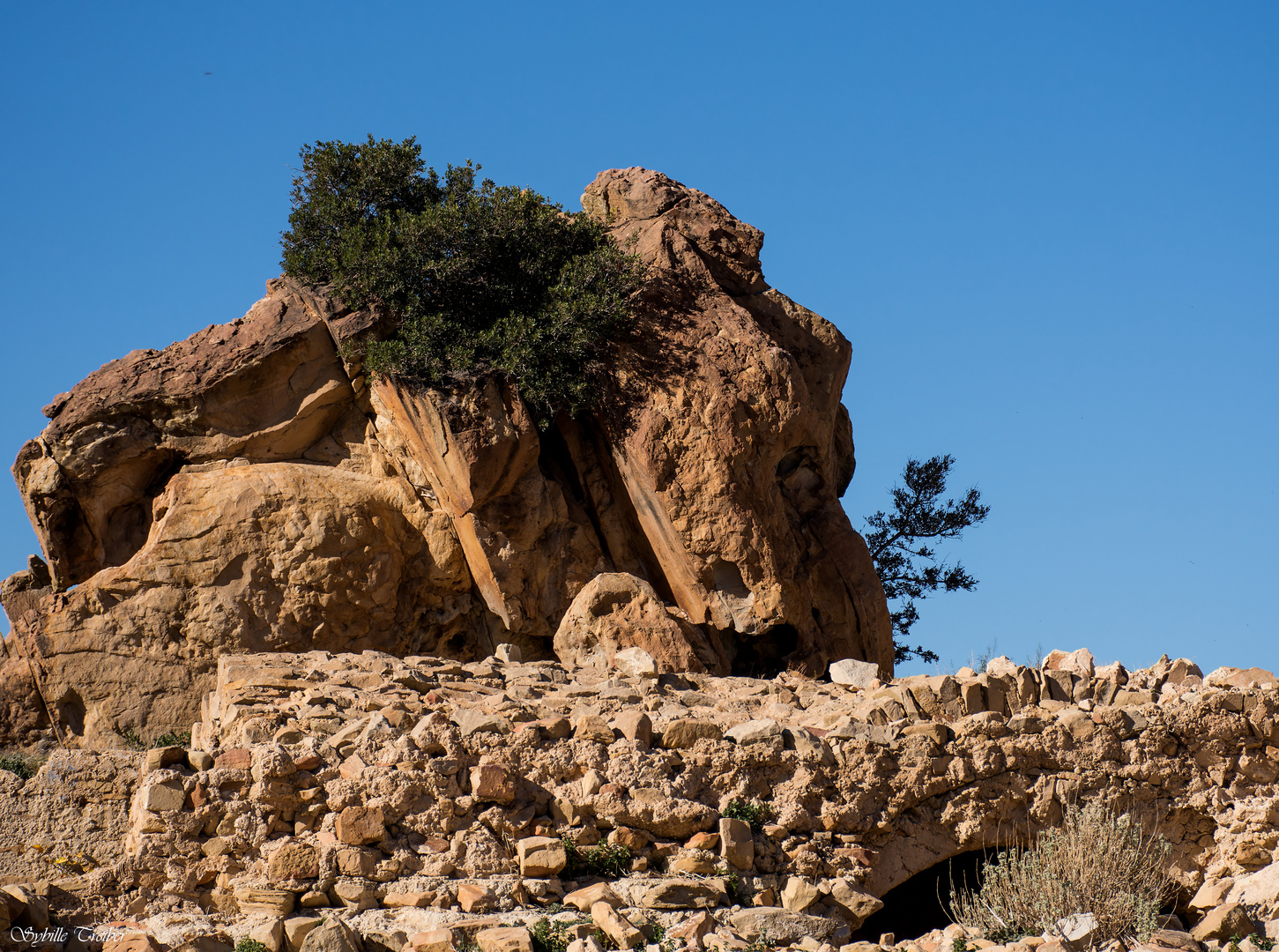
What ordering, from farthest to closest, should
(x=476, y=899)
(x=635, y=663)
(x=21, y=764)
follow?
(x=635, y=663) → (x=21, y=764) → (x=476, y=899)

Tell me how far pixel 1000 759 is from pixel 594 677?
377 cm

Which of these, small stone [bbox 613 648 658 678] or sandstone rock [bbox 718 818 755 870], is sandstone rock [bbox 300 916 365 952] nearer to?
sandstone rock [bbox 718 818 755 870]

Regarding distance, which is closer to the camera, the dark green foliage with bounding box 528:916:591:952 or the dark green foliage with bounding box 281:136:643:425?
the dark green foliage with bounding box 528:916:591:952

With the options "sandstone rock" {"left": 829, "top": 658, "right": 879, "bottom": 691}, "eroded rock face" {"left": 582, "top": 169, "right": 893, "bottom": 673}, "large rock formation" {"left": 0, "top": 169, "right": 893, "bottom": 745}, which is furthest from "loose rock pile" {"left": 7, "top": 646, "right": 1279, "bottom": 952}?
"eroded rock face" {"left": 582, "top": 169, "right": 893, "bottom": 673}

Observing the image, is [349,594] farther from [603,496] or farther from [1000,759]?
[1000,759]

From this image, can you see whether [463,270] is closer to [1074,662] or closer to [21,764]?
[21,764]

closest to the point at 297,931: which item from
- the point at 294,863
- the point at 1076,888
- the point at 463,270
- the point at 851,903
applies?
the point at 294,863

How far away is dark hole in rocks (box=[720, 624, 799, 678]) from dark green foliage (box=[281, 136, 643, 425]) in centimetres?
352

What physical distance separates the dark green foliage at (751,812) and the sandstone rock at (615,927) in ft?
4.78

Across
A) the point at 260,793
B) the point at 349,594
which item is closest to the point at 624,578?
the point at 349,594

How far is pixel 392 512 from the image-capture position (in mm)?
14602

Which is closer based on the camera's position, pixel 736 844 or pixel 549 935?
pixel 549 935

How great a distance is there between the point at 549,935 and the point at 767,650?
8111mm

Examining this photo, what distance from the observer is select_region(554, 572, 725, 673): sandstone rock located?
13.2 m
